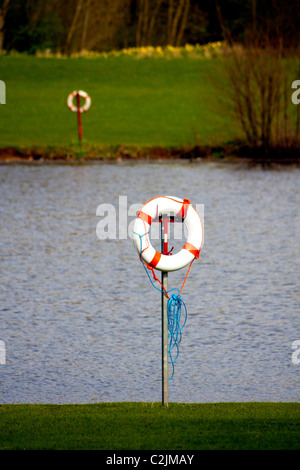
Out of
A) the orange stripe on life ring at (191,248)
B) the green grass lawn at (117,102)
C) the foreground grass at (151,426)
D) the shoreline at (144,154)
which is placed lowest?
the foreground grass at (151,426)

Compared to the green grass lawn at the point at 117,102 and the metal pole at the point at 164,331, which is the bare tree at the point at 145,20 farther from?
the metal pole at the point at 164,331

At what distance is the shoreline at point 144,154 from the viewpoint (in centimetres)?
2492

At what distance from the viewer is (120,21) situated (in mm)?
55406

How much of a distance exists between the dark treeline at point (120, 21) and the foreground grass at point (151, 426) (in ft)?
114

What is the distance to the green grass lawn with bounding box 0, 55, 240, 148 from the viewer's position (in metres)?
27.9

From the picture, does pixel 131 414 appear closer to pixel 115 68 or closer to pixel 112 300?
pixel 112 300

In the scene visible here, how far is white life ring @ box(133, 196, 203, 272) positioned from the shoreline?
1780 cm

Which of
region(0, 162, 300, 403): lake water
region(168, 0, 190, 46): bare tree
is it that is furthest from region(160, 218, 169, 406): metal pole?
region(168, 0, 190, 46): bare tree

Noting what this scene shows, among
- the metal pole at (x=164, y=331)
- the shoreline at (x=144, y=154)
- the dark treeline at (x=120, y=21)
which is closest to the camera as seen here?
the metal pole at (x=164, y=331)

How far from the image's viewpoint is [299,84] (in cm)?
2498

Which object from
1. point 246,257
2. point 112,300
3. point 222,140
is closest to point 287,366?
point 112,300

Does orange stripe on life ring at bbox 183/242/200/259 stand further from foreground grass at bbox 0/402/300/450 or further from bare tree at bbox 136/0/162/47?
bare tree at bbox 136/0/162/47

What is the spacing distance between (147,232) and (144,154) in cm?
1866

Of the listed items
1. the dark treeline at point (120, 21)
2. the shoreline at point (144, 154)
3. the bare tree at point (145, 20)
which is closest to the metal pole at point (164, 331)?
the shoreline at point (144, 154)
